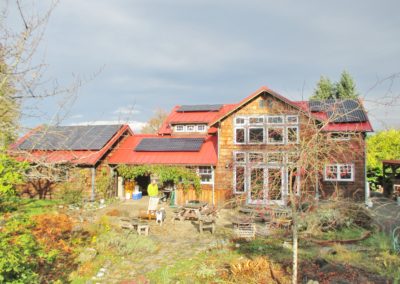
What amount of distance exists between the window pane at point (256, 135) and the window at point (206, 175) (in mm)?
3388

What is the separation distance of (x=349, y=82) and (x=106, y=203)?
38786mm

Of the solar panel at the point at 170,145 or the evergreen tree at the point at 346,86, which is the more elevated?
the evergreen tree at the point at 346,86

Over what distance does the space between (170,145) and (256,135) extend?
644 cm

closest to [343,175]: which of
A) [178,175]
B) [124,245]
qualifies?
[178,175]

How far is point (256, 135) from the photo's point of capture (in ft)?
66.5

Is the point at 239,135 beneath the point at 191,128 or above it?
beneath

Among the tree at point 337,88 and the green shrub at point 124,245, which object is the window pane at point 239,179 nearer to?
the green shrub at point 124,245

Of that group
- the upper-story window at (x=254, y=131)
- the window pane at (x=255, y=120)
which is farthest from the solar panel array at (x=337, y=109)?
the window pane at (x=255, y=120)

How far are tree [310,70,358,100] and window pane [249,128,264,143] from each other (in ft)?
89.2

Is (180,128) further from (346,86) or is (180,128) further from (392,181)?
(346,86)

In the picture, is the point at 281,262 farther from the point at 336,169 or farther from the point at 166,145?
the point at 166,145

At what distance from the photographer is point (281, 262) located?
9.04m

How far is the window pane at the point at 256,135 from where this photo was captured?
66.4ft

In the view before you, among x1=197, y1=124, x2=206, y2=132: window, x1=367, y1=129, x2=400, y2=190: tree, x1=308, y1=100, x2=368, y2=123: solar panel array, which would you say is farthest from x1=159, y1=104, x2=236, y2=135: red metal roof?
x1=367, y1=129, x2=400, y2=190: tree
